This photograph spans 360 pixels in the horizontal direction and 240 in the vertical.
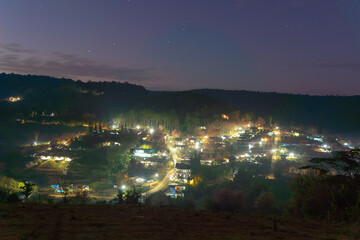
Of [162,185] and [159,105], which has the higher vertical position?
[159,105]

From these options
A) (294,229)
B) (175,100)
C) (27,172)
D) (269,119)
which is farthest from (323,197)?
(175,100)

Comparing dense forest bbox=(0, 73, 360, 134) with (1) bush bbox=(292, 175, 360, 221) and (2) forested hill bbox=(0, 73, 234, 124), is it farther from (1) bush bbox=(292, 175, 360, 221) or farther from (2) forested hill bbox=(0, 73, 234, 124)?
(1) bush bbox=(292, 175, 360, 221)

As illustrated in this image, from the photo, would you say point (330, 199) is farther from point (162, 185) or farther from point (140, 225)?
point (162, 185)

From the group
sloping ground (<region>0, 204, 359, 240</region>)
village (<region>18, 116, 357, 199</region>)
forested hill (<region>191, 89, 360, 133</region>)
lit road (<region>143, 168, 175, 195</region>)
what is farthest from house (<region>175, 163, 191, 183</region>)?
forested hill (<region>191, 89, 360, 133</region>)

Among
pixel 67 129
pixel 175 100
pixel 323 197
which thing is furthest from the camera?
pixel 175 100

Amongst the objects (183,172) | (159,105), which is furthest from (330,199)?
(159,105)

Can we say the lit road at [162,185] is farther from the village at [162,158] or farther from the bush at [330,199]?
the bush at [330,199]

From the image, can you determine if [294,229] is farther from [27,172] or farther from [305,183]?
[27,172]

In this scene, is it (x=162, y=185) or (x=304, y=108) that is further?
(x=304, y=108)
